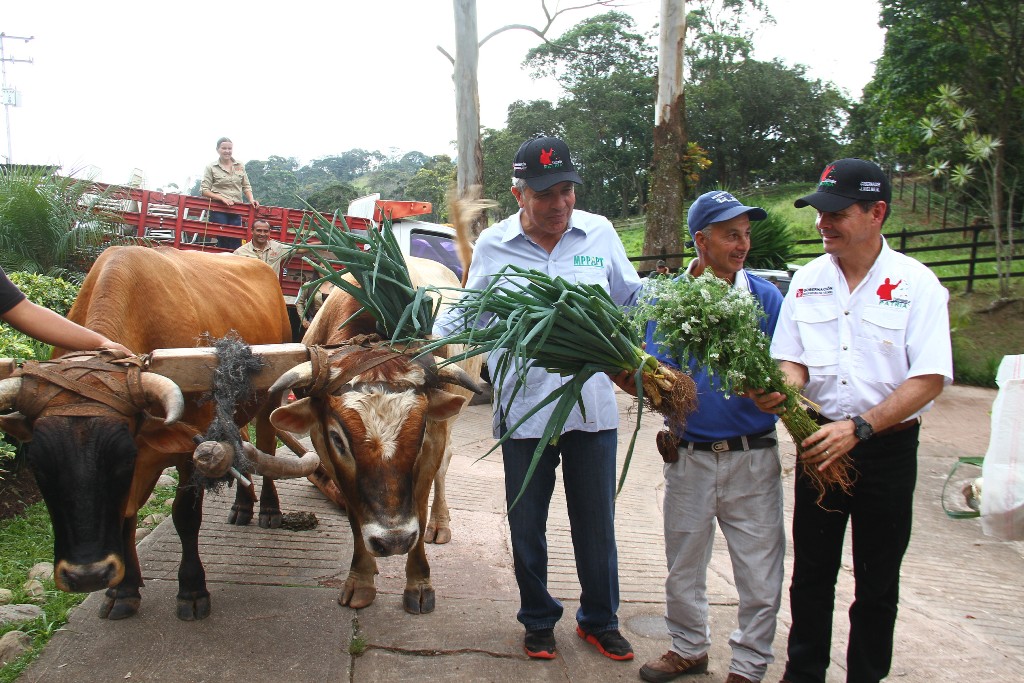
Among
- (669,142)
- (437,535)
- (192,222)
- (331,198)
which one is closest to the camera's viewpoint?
(437,535)

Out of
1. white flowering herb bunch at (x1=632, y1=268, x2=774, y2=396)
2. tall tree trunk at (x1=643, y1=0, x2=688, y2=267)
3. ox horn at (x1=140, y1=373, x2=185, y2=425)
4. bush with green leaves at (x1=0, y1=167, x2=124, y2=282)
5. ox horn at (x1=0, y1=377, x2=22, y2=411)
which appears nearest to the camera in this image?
white flowering herb bunch at (x1=632, y1=268, x2=774, y2=396)

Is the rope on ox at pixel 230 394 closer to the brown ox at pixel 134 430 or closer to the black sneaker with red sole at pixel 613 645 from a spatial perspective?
the brown ox at pixel 134 430

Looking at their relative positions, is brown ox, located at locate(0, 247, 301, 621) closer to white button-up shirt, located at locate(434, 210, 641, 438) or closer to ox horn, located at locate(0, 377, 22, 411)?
ox horn, located at locate(0, 377, 22, 411)

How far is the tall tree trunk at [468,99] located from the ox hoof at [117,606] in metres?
8.15

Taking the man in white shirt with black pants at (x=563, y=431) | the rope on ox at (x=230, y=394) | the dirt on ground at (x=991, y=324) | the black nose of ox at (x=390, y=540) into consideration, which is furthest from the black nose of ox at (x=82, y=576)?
the dirt on ground at (x=991, y=324)

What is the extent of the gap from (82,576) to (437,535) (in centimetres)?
249

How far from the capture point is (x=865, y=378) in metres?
2.98

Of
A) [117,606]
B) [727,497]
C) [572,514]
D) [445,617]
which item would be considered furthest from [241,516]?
[727,497]

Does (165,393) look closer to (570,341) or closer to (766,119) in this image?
(570,341)

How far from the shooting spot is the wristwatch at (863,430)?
2852 mm

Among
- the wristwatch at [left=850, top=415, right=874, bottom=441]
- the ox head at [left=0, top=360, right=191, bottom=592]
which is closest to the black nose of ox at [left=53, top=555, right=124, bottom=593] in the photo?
the ox head at [left=0, top=360, right=191, bottom=592]

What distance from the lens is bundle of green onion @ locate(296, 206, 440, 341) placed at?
12.8ft

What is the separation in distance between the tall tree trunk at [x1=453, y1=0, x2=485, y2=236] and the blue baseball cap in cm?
824

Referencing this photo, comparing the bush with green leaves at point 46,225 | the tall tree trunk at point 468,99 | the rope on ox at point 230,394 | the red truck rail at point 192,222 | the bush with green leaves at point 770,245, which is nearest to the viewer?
the rope on ox at point 230,394
